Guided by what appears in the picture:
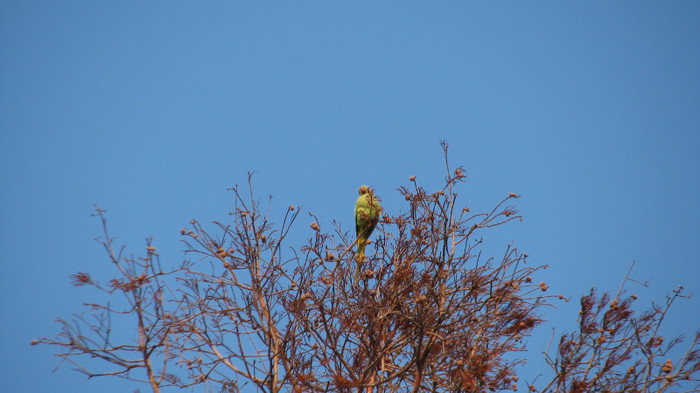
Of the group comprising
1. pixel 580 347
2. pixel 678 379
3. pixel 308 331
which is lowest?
pixel 678 379

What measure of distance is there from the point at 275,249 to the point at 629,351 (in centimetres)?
276

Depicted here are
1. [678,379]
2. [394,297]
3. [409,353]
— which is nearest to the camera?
[678,379]

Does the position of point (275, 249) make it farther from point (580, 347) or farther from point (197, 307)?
point (580, 347)

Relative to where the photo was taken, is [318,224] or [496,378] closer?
[496,378]

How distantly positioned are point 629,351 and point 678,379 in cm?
39

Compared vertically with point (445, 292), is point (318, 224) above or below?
above

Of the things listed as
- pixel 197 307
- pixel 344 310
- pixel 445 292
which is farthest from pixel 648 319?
pixel 197 307

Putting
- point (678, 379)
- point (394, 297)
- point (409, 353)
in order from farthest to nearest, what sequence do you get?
1. point (409, 353)
2. point (394, 297)
3. point (678, 379)

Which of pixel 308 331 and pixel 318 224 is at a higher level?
pixel 318 224

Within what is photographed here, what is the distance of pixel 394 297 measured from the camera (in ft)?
14.8

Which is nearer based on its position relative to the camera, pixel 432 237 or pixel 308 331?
pixel 308 331

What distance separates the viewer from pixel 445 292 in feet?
14.9

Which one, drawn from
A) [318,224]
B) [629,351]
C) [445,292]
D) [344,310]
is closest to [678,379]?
[629,351]

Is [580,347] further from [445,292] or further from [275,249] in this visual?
[275,249]
